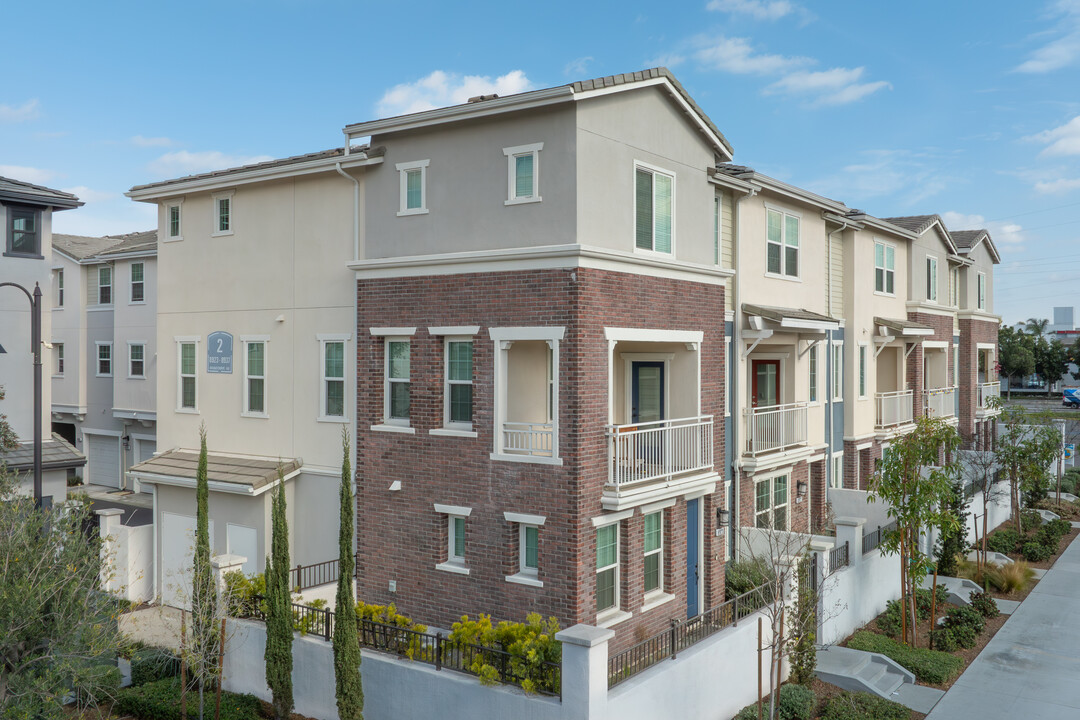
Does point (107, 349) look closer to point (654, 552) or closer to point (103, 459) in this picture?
point (103, 459)

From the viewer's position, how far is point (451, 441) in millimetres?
15805

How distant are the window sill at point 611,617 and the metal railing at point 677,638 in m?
0.54

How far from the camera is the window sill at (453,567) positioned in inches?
616

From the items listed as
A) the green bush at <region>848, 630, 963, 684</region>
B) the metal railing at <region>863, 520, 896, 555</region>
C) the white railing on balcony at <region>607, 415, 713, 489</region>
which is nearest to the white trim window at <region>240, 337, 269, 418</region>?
the white railing on balcony at <region>607, 415, 713, 489</region>

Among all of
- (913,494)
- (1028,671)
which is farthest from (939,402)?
(1028,671)

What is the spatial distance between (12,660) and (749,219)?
16.8 meters

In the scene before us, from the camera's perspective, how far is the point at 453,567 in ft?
52.0

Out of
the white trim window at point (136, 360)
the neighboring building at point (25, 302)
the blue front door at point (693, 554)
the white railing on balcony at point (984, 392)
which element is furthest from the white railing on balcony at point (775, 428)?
the white trim window at point (136, 360)

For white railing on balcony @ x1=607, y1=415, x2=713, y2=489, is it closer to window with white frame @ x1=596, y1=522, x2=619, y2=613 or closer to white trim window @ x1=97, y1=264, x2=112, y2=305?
window with white frame @ x1=596, y1=522, x2=619, y2=613

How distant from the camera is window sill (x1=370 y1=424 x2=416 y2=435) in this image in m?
16.4

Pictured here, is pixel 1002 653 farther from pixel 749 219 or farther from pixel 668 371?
pixel 749 219

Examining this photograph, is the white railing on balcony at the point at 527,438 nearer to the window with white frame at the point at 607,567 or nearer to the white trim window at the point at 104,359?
the window with white frame at the point at 607,567

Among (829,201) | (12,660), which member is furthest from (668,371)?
(12,660)

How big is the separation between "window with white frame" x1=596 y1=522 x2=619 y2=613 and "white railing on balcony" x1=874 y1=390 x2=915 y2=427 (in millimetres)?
15105
